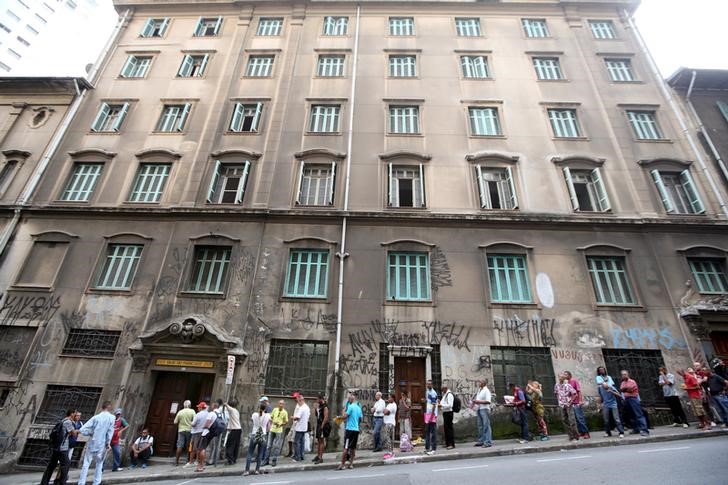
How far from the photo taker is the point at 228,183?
16.5 m

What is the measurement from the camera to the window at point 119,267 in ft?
47.0

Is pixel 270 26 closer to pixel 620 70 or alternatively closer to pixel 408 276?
pixel 408 276

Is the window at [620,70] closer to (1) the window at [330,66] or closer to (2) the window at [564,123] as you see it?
(2) the window at [564,123]

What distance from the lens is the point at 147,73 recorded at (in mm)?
19578

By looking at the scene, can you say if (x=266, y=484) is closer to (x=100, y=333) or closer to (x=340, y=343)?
(x=340, y=343)

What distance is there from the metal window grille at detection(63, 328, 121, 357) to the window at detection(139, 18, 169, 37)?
17640 mm

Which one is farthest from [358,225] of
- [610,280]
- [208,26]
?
[208,26]

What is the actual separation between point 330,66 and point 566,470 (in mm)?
19717

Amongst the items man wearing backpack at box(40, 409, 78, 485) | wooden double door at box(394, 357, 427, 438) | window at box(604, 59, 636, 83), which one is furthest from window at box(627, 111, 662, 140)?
man wearing backpack at box(40, 409, 78, 485)

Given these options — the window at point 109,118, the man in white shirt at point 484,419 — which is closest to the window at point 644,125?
the man in white shirt at point 484,419

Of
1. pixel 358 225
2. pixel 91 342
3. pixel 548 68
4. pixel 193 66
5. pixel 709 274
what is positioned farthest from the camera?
pixel 193 66

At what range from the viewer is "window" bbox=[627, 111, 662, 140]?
664 inches

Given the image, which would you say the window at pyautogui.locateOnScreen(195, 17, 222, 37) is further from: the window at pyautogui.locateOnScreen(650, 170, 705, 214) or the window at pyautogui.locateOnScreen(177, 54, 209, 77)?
the window at pyautogui.locateOnScreen(650, 170, 705, 214)

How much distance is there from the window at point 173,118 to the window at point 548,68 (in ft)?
60.8
